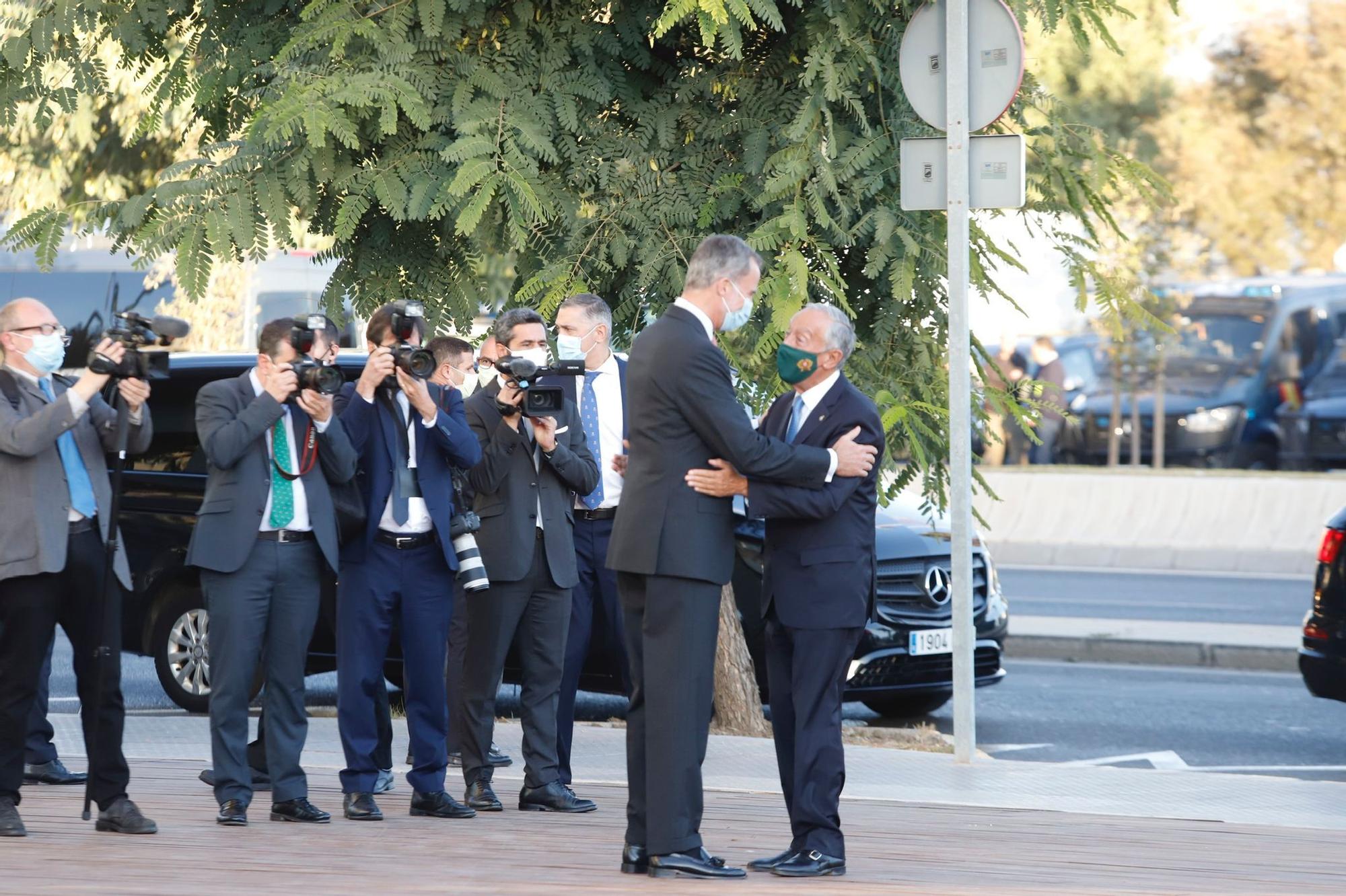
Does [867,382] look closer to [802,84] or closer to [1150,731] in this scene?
[802,84]

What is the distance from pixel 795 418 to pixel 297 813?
2316 millimetres

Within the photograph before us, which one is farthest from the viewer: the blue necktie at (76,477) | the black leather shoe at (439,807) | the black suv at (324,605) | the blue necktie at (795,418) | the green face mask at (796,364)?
the black suv at (324,605)

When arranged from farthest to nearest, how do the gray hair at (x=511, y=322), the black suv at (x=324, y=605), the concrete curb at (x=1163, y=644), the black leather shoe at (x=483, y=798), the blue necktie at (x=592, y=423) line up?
the concrete curb at (x=1163, y=644) → the black suv at (x=324, y=605) → the blue necktie at (x=592, y=423) → the gray hair at (x=511, y=322) → the black leather shoe at (x=483, y=798)

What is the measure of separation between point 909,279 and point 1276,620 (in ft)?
27.8

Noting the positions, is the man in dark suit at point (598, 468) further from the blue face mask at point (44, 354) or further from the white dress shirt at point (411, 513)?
the blue face mask at point (44, 354)

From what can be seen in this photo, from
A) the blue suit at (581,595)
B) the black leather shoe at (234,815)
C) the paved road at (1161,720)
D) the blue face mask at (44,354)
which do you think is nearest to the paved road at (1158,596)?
the paved road at (1161,720)

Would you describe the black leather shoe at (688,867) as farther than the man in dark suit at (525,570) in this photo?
No

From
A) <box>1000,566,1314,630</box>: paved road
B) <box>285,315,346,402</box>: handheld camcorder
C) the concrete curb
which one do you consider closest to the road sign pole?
<box>285,315,346,402</box>: handheld camcorder

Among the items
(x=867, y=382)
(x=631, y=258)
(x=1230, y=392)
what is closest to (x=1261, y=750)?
(x=867, y=382)

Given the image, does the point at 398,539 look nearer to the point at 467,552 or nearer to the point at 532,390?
the point at 467,552

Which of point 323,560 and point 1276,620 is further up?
point 323,560

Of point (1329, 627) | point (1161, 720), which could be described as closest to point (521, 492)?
point (1329, 627)

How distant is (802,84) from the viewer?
8648 millimetres

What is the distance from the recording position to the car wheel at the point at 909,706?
10.9 metres
